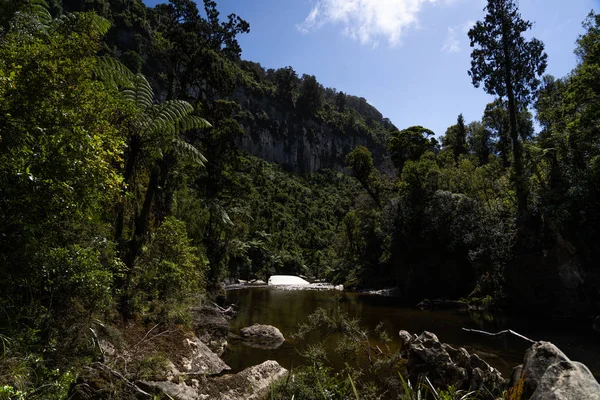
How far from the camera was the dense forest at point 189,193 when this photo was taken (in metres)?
4.23

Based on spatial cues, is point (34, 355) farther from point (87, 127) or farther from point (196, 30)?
point (196, 30)

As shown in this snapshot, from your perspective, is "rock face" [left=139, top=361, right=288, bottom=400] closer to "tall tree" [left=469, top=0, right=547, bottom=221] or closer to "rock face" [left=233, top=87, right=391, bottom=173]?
"tall tree" [left=469, top=0, right=547, bottom=221]

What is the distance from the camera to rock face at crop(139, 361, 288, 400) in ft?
18.0

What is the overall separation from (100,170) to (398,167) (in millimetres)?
33262

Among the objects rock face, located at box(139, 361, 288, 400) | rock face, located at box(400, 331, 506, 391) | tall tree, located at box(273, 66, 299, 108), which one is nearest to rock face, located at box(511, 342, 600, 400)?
rock face, located at box(400, 331, 506, 391)

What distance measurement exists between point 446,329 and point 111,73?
47.3 ft

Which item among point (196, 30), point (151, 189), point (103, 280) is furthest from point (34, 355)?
point (196, 30)

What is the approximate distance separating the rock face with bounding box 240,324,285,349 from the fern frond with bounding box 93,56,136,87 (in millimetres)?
8414

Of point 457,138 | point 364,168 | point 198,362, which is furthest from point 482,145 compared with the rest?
point 198,362

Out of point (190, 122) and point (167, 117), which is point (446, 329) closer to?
point (190, 122)

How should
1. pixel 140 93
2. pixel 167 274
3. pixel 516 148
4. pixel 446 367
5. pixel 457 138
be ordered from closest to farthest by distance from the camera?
pixel 446 367 < pixel 167 274 < pixel 140 93 < pixel 516 148 < pixel 457 138

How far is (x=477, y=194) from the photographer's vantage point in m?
25.1

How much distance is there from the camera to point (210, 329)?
34.2 feet

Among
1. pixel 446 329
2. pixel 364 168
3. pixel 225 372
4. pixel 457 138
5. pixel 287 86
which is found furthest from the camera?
pixel 287 86
